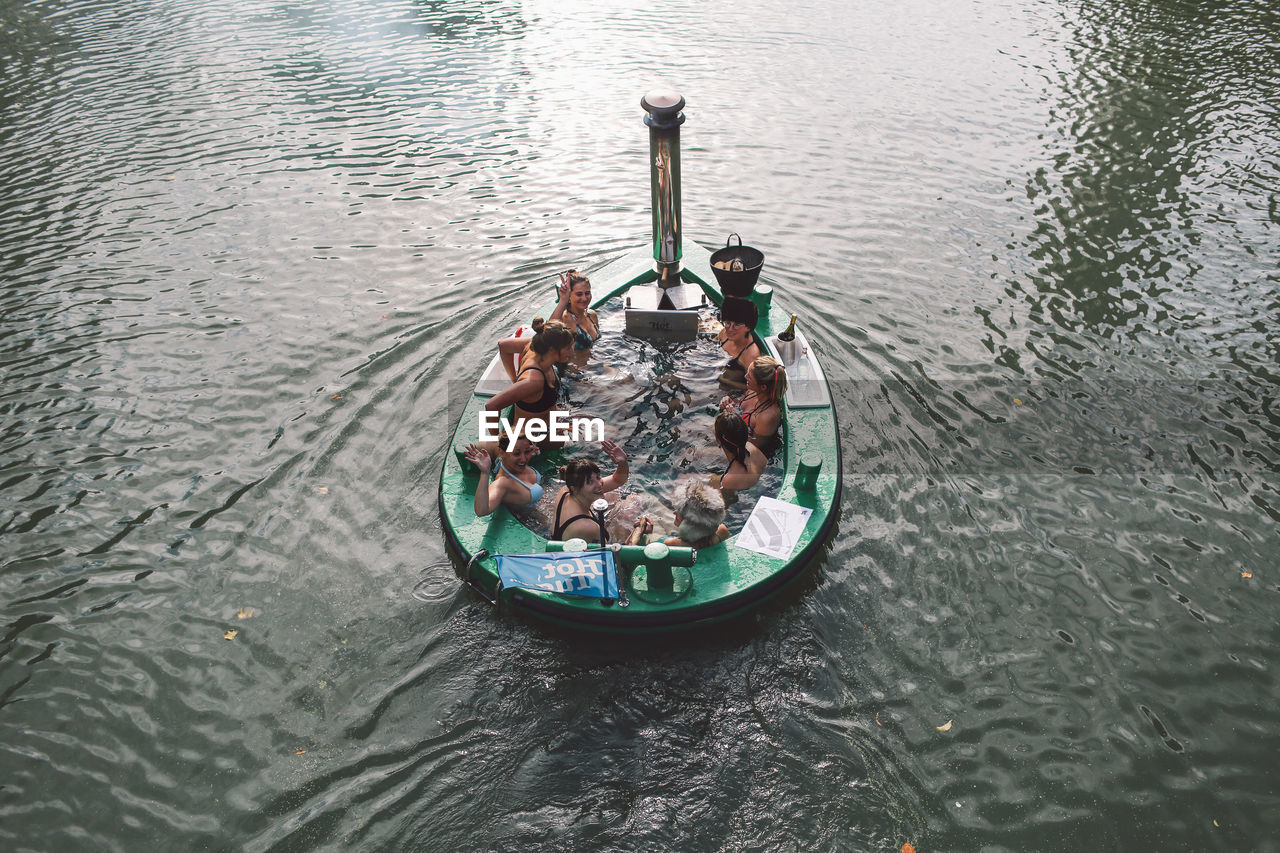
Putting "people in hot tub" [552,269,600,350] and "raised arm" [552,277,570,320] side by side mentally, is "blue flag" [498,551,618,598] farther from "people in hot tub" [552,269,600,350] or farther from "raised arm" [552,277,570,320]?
"raised arm" [552,277,570,320]

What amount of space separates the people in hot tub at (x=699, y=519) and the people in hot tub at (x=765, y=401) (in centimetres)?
125

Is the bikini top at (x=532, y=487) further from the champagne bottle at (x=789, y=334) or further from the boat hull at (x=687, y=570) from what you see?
the champagne bottle at (x=789, y=334)

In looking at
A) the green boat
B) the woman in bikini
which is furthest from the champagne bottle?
the woman in bikini

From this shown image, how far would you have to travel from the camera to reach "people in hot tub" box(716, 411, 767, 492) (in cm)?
619

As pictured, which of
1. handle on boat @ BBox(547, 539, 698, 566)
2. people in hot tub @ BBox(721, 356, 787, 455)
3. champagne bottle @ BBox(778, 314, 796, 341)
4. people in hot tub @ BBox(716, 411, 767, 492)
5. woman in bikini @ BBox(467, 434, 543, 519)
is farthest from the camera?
champagne bottle @ BBox(778, 314, 796, 341)

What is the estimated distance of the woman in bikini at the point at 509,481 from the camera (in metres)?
5.86

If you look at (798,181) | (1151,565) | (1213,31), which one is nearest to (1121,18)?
(1213,31)

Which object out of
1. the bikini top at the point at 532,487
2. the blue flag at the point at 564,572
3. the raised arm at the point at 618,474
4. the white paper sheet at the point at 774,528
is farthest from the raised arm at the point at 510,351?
the white paper sheet at the point at 774,528

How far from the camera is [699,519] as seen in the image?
222 inches

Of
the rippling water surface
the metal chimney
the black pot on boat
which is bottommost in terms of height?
the rippling water surface

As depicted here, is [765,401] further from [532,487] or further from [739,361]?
[532,487]

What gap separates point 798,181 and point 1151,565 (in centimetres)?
873

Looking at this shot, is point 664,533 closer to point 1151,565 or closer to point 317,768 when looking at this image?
point 317,768

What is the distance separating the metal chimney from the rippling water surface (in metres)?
1.91
